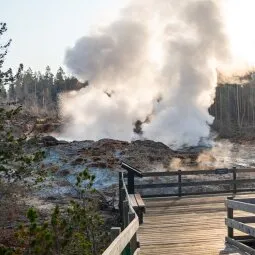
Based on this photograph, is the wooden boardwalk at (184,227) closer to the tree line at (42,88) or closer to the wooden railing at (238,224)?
the wooden railing at (238,224)

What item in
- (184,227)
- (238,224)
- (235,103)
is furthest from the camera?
(235,103)

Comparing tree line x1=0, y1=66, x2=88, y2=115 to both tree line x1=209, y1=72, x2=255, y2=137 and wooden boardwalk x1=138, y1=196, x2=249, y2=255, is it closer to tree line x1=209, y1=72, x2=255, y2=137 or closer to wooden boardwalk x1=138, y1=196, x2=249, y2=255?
tree line x1=209, y1=72, x2=255, y2=137

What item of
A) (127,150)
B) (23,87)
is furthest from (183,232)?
(23,87)

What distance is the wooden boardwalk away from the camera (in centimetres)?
905

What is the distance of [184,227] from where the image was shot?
11234 mm

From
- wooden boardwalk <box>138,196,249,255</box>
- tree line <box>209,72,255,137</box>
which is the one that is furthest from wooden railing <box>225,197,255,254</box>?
tree line <box>209,72,255,137</box>

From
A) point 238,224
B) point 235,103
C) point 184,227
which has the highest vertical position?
point 235,103

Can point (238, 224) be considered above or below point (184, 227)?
above

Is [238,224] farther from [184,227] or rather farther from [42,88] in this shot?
[42,88]

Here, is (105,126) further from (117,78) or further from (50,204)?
(50,204)

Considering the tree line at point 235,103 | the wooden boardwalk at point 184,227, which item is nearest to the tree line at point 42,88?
the tree line at point 235,103

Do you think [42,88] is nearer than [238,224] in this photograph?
No

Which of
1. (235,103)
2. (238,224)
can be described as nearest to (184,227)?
(238,224)

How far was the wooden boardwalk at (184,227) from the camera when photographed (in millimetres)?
9047
